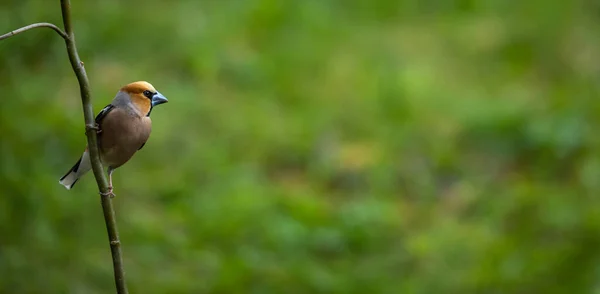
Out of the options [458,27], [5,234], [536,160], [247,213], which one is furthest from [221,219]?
[458,27]

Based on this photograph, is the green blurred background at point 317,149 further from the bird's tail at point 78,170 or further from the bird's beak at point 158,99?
the bird's beak at point 158,99

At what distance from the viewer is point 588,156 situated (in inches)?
257

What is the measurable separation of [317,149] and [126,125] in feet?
16.6

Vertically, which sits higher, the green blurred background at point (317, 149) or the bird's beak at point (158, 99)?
the green blurred background at point (317, 149)

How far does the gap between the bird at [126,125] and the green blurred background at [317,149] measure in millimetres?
3076

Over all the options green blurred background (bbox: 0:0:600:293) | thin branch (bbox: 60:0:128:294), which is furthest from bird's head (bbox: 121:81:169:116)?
green blurred background (bbox: 0:0:600:293)

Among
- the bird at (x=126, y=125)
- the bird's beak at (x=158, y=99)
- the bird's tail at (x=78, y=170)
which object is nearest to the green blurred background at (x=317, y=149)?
the bird's tail at (x=78, y=170)

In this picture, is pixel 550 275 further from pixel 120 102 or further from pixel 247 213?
pixel 120 102

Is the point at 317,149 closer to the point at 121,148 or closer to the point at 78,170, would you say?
the point at 78,170

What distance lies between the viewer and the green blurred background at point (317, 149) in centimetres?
521

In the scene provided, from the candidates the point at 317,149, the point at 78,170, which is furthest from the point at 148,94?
the point at 317,149

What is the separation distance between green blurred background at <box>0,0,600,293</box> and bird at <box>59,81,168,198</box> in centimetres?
308

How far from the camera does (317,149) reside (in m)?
6.59

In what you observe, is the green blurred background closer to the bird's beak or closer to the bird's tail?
the bird's tail
